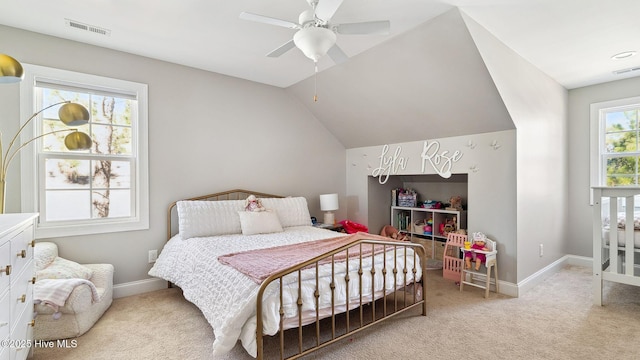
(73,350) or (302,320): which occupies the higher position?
(302,320)

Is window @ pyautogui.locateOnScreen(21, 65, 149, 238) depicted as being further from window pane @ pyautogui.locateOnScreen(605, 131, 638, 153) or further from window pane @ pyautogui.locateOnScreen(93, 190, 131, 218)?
window pane @ pyautogui.locateOnScreen(605, 131, 638, 153)

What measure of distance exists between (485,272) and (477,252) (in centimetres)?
35

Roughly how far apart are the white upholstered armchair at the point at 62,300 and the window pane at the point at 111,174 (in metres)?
0.79

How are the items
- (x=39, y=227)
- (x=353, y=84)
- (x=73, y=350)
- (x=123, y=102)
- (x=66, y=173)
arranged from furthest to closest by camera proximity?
1. (x=353, y=84)
2. (x=123, y=102)
3. (x=66, y=173)
4. (x=39, y=227)
5. (x=73, y=350)

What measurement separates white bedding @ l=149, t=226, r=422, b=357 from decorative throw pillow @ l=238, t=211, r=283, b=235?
4.8 inches

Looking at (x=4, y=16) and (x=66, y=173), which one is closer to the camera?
(x=4, y=16)

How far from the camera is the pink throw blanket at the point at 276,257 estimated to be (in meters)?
1.99

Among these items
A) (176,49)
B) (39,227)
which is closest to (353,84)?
(176,49)

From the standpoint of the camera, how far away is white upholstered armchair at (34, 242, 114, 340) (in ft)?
7.34

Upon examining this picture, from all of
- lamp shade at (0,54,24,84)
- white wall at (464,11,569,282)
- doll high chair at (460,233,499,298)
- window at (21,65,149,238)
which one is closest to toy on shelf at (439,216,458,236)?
doll high chair at (460,233,499,298)

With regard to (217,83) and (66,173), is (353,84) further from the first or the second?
(66,173)

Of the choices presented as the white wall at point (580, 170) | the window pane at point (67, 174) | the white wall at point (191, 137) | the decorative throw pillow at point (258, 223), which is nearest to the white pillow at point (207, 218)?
the decorative throw pillow at point (258, 223)

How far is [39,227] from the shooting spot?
2807 mm

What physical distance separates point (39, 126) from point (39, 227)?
93 centimetres
